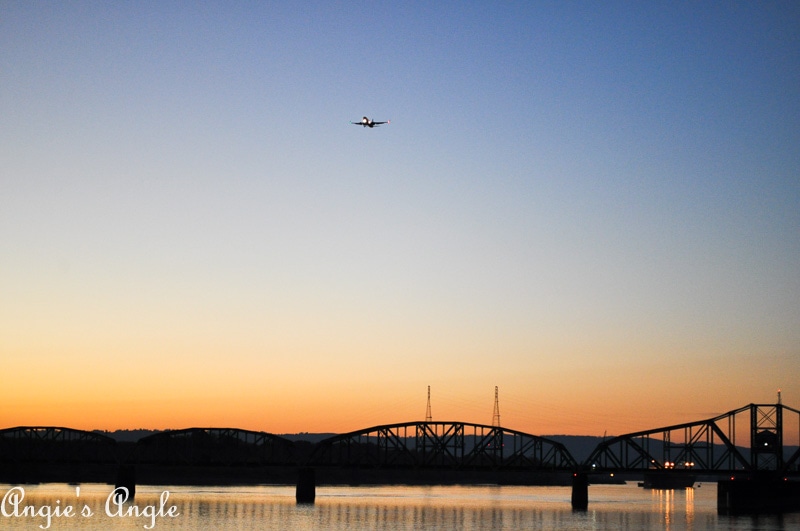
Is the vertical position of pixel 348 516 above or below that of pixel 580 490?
below

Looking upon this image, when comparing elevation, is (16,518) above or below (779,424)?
below

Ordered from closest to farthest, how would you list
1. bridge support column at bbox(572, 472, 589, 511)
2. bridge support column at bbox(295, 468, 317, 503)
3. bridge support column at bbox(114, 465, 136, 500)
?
bridge support column at bbox(572, 472, 589, 511) < bridge support column at bbox(295, 468, 317, 503) < bridge support column at bbox(114, 465, 136, 500)

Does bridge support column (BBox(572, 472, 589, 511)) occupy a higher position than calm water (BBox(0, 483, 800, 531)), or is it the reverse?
bridge support column (BBox(572, 472, 589, 511))

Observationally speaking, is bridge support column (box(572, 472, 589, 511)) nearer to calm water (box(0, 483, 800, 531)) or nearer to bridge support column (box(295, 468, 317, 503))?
calm water (box(0, 483, 800, 531))

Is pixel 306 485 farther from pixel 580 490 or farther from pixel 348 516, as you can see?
pixel 580 490

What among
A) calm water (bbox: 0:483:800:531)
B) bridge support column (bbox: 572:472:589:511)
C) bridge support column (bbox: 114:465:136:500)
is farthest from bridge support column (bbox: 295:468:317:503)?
→ bridge support column (bbox: 572:472:589:511)

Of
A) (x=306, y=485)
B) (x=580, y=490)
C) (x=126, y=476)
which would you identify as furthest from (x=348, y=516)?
(x=126, y=476)

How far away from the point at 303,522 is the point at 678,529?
4368cm

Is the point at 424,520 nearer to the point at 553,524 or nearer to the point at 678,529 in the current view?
the point at 553,524

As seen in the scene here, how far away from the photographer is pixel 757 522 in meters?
136

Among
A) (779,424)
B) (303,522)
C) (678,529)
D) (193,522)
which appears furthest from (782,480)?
(193,522)

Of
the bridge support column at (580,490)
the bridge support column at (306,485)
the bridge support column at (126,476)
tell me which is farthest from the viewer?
the bridge support column at (126,476)

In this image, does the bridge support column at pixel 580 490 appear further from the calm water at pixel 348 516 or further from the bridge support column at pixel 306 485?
the bridge support column at pixel 306 485

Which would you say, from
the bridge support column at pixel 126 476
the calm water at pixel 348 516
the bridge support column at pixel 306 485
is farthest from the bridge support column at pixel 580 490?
the bridge support column at pixel 126 476
